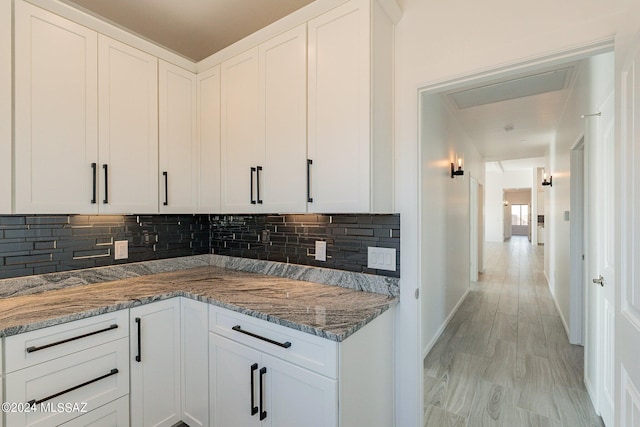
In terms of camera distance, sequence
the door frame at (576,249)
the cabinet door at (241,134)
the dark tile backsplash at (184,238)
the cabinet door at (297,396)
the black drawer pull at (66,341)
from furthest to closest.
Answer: the door frame at (576,249), the cabinet door at (241,134), the dark tile backsplash at (184,238), the black drawer pull at (66,341), the cabinet door at (297,396)

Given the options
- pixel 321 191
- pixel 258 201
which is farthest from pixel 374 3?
pixel 258 201

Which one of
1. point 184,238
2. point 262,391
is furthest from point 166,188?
point 262,391

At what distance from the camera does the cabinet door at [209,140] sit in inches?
83.9

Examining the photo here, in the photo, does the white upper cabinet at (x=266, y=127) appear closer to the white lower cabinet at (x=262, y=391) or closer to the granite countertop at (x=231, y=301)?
the granite countertop at (x=231, y=301)

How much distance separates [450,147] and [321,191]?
2.68 m

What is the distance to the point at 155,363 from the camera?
1672 mm

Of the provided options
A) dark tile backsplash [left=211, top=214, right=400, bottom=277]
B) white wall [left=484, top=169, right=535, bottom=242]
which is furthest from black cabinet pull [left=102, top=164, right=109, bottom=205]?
white wall [left=484, top=169, right=535, bottom=242]

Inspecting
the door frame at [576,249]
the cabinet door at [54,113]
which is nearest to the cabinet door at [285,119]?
the cabinet door at [54,113]

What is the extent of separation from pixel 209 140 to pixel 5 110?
3.43ft

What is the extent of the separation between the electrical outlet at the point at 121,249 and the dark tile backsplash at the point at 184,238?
0.02 metres

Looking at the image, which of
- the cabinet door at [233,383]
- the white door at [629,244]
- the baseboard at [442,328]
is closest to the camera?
the white door at [629,244]

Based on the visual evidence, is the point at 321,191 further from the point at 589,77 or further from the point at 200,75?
the point at 589,77

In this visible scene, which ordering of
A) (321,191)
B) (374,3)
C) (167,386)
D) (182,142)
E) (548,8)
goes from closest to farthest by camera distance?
(548,8) → (374,3) → (321,191) → (167,386) → (182,142)

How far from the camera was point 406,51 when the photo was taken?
5.41ft
